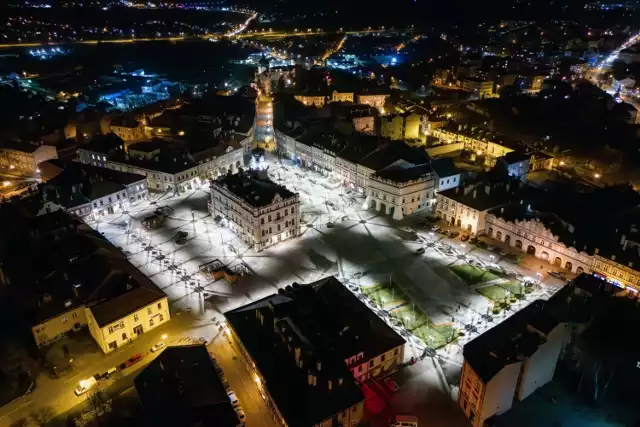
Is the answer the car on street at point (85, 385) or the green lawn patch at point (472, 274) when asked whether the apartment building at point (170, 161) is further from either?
the green lawn patch at point (472, 274)

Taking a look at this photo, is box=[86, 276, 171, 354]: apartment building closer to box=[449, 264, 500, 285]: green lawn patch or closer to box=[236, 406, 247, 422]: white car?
box=[236, 406, 247, 422]: white car

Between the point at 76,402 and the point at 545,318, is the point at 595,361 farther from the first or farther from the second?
the point at 76,402

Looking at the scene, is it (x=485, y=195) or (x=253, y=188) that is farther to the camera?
(x=485, y=195)

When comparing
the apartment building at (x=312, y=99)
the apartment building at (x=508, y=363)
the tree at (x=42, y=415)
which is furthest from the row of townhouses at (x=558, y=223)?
the apartment building at (x=312, y=99)

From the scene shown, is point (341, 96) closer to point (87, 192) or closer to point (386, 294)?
point (87, 192)

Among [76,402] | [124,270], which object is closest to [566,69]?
[124,270]

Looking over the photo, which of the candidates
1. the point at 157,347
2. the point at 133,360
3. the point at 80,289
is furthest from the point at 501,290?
the point at 80,289

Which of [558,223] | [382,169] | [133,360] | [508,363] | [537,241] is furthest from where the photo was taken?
[382,169]
